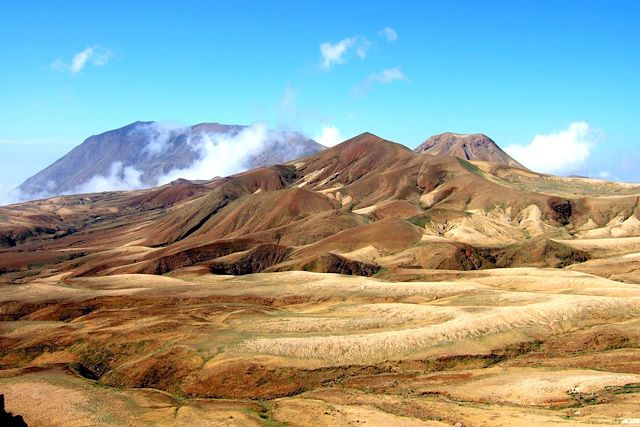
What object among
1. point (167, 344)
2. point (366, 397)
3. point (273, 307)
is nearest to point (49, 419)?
point (167, 344)

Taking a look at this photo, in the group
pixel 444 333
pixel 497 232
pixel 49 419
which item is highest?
pixel 497 232

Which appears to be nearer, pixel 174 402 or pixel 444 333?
pixel 174 402

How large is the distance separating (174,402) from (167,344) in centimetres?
1551

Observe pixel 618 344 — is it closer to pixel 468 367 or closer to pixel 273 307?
pixel 468 367

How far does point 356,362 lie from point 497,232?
12421 centimetres

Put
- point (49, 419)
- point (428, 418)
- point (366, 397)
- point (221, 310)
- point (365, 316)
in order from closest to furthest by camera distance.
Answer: point (428, 418), point (49, 419), point (366, 397), point (365, 316), point (221, 310)

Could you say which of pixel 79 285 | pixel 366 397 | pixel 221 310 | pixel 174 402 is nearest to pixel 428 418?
pixel 366 397

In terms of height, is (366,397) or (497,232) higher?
(497,232)

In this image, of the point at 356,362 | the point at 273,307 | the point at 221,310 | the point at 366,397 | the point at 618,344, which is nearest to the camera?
the point at 366,397

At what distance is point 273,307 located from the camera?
301 ft

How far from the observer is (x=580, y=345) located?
64500mm

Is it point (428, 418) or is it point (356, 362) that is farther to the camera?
point (356, 362)

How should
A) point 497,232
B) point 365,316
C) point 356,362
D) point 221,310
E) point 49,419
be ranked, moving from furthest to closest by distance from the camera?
point 497,232 → point 221,310 → point 365,316 → point 356,362 → point 49,419

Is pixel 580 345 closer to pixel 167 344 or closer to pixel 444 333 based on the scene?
pixel 444 333
